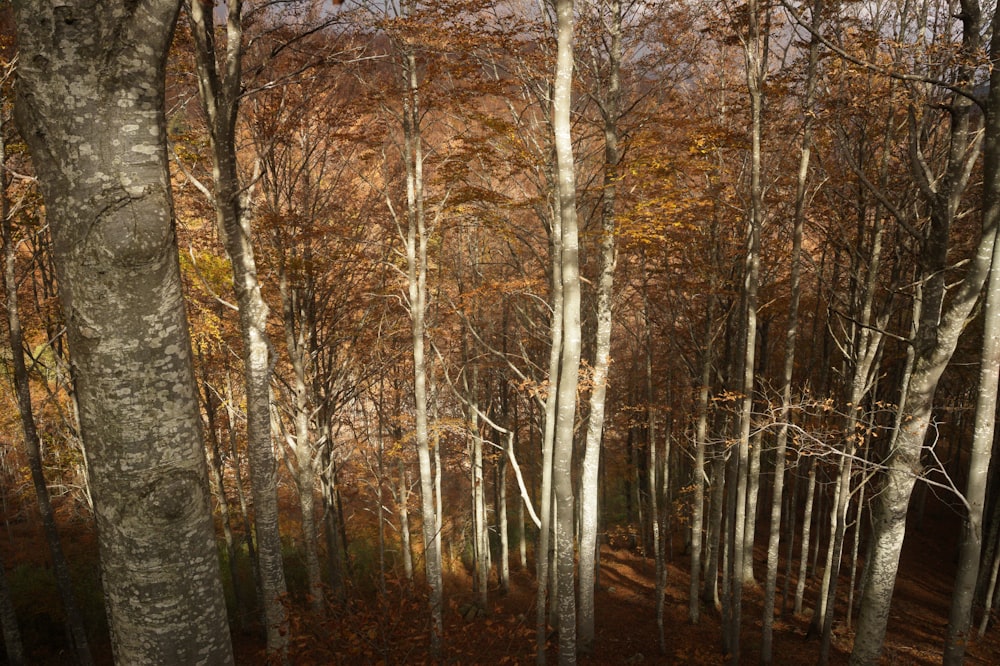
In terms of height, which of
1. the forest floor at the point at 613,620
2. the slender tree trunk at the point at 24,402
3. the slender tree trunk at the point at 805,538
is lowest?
the forest floor at the point at 613,620

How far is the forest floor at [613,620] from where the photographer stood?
9172 millimetres

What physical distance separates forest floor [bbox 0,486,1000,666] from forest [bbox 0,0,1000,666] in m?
0.11

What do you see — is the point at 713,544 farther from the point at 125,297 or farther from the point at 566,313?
the point at 125,297

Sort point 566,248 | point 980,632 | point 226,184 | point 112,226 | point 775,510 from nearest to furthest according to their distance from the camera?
1. point 112,226
2. point 226,184
3. point 566,248
4. point 775,510
5. point 980,632

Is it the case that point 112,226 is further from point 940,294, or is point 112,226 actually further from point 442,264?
point 442,264

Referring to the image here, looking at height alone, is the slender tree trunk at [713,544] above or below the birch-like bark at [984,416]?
below

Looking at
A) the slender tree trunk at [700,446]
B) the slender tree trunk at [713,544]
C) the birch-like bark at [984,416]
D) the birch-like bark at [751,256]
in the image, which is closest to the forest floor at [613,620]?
the slender tree trunk at [713,544]

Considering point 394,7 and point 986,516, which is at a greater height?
point 394,7

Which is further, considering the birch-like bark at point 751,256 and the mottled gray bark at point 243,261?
the birch-like bark at point 751,256

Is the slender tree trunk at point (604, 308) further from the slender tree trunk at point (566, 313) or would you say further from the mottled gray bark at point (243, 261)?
the mottled gray bark at point (243, 261)

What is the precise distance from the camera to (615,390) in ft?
67.1

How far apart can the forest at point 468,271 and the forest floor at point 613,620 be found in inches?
4.5

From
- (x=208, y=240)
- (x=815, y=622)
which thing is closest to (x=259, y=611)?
(x=208, y=240)

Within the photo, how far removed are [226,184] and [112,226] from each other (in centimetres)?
472
